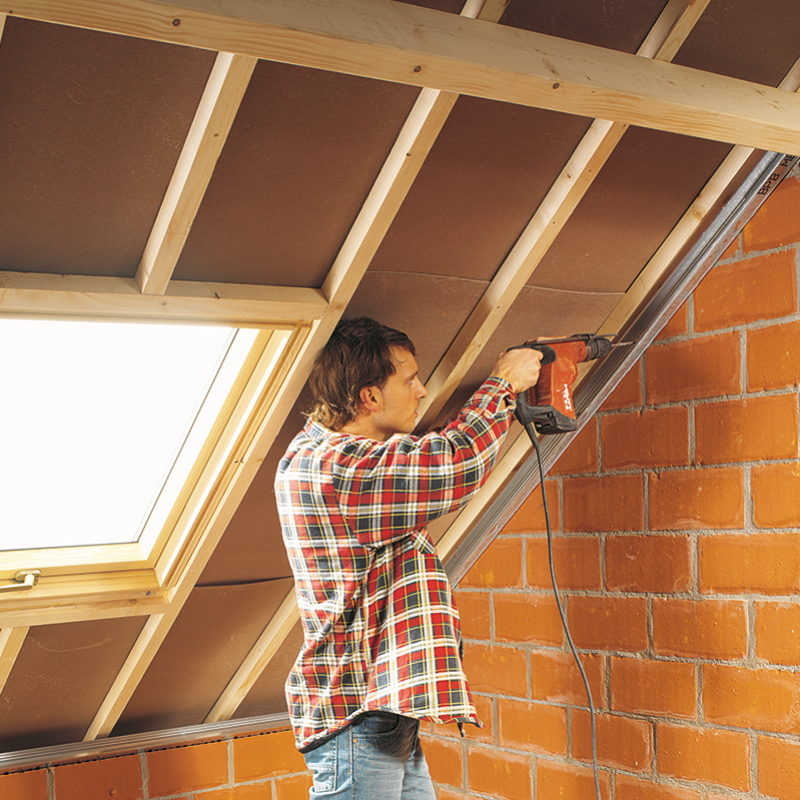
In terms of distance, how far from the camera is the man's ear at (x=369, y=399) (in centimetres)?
187

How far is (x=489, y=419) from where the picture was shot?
6.00ft

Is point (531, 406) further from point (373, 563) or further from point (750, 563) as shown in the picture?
point (750, 563)

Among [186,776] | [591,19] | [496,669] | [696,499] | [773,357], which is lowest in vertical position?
[186,776]

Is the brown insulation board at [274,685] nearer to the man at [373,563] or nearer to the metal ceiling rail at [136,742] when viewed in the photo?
the metal ceiling rail at [136,742]

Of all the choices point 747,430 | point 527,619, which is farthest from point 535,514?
point 747,430

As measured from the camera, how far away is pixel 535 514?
254cm

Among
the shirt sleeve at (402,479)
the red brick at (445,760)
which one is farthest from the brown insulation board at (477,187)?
the red brick at (445,760)

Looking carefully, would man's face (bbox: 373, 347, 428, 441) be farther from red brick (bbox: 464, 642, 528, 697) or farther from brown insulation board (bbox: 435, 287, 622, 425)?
red brick (bbox: 464, 642, 528, 697)

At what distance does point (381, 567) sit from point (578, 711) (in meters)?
0.95

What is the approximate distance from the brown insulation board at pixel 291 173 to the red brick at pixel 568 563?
1169 millimetres

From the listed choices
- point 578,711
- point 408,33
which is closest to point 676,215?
point 408,33

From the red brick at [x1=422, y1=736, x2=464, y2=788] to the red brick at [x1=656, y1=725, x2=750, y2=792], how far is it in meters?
0.76

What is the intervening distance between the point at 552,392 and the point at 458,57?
947mm

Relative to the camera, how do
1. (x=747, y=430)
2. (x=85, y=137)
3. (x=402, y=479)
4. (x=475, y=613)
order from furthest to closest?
(x=475, y=613) → (x=747, y=430) → (x=402, y=479) → (x=85, y=137)
